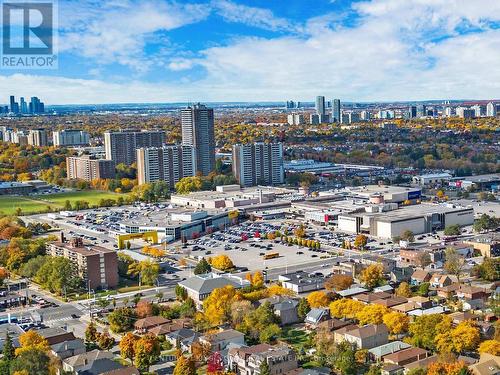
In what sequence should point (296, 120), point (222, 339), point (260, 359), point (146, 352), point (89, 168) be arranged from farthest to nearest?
1. point (296, 120)
2. point (89, 168)
3. point (222, 339)
4. point (146, 352)
5. point (260, 359)

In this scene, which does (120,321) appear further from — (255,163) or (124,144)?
(124,144)

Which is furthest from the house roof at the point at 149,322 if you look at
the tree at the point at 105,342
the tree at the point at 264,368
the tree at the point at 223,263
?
the tree at the point at 223,263

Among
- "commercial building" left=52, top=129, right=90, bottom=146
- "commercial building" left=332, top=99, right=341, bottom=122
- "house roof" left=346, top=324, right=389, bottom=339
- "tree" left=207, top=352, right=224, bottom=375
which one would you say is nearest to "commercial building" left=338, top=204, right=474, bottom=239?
"house roof" left=346, top=324, right=389, bottom=339

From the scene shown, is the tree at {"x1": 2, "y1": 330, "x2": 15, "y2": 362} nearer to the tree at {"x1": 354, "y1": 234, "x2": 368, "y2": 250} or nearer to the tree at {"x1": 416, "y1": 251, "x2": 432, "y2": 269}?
the tree at {"x1": 416, "y1": 251, "x2": 432, "y2": 269}

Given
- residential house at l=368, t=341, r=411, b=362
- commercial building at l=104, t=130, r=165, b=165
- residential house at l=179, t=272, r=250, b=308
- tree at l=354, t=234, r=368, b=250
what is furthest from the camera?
commercial building at l=104, t=130, r=165, b=165

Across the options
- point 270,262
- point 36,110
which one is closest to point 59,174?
point 270,262

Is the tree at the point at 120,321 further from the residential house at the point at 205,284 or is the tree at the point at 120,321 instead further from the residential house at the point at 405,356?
the residential house at the point at 405,356

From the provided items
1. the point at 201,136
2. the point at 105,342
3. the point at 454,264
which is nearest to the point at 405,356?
the point at 105,342
